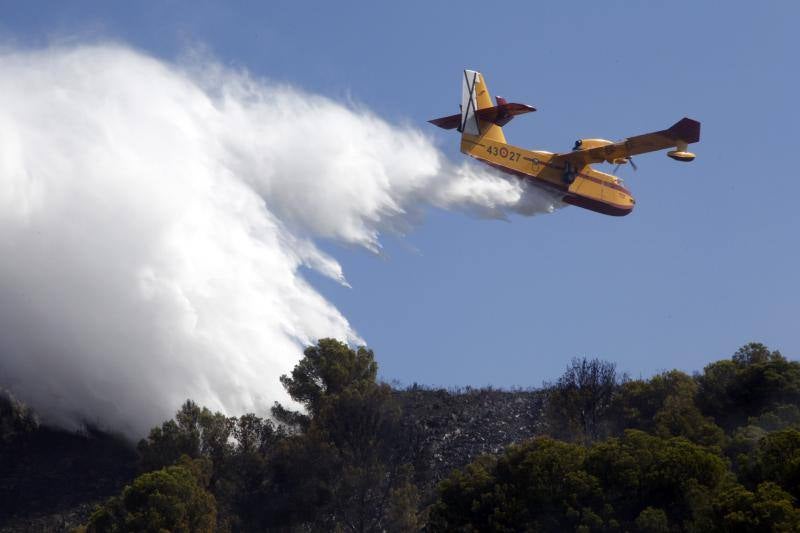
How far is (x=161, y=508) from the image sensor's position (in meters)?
44.7

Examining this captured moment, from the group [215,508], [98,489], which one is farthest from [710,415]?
[98,489]

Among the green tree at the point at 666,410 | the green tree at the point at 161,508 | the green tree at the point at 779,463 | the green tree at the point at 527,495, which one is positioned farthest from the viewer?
the green tree at the point at 666,410

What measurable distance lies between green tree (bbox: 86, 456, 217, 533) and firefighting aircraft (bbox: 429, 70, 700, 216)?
17.7 metres

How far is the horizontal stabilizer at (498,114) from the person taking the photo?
53.2m

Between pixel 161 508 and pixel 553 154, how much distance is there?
73.7ft

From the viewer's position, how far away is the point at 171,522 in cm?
4453

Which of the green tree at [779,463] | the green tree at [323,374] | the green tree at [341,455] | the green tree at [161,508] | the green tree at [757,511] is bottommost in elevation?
the green tree at [757,511]

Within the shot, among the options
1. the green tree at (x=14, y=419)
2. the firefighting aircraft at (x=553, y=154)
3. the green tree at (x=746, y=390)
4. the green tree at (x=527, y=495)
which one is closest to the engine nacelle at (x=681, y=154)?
the firefighting aircraft at (x=553, y=154)

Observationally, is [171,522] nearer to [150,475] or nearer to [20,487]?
[150,475]

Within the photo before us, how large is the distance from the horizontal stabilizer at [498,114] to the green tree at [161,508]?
715 inches

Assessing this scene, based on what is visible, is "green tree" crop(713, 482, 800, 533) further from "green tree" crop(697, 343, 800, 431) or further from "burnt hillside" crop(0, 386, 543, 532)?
"burnt hillside" crop(0, 386, 543, 532)

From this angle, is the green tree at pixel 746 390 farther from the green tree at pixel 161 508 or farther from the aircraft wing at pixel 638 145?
the green tree at pixel 161 508

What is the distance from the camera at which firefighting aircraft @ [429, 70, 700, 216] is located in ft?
175

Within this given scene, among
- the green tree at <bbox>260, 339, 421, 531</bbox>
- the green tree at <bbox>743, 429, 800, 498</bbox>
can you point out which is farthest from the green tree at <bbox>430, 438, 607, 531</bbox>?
the green tree at <bbox>260, 339, 421, 531</bbox>
